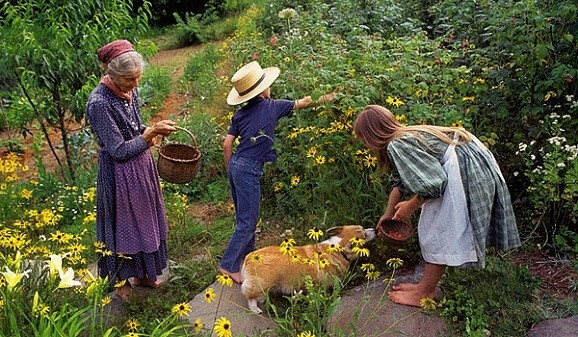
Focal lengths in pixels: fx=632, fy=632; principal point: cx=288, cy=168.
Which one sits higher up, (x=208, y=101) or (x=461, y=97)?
(x=461, y=97)

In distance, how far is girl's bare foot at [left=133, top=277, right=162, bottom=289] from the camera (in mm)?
4483

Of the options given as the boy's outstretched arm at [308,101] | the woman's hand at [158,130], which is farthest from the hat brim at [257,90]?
the woman's hand at [158,130]

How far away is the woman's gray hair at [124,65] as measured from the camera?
375cm

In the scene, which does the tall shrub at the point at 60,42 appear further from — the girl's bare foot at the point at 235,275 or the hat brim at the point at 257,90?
the girl's bare foot at the point at 235,275

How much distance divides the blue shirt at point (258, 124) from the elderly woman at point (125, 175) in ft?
1.70

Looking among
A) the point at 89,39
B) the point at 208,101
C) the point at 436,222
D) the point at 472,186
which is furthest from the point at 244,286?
the point at 208,101

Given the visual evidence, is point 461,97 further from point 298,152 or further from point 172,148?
point 172,148

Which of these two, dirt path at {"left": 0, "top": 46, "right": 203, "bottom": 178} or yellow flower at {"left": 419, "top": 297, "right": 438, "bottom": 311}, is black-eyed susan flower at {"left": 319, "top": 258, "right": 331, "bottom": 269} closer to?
yellow flower at {"left": 419, "top": 297, "right": 438, "bottom": 311}

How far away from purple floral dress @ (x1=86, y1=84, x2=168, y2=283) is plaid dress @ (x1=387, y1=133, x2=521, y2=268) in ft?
5.31

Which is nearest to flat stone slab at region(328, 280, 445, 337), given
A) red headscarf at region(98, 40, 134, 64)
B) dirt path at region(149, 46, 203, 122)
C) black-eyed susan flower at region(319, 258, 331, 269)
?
black-eyed susan flower at region(319, 258, 331, 269)

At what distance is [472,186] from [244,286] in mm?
1481

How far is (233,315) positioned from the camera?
13.0ft

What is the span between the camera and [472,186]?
11.7ft

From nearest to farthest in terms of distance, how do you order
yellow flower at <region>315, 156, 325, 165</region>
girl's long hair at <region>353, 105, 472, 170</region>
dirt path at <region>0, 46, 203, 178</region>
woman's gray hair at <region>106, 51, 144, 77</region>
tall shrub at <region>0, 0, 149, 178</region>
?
girl's long hair at <region>353, 105, 472, 170</region>
woman's gray hair at <region>106, 51, 144, 77</region>
yellow flower at <region>315, 156, 325, 165</region>
tall shrub at <region>0, 0, 149, 178</region>
dirt path at <region>0, 46, 203, 178</region>
